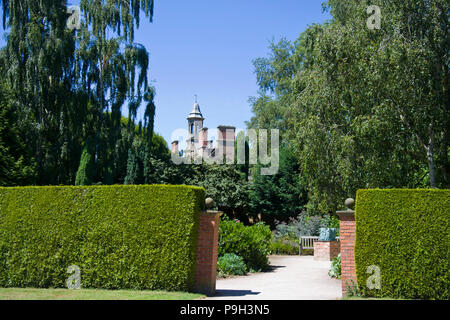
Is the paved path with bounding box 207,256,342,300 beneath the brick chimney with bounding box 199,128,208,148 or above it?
beneath

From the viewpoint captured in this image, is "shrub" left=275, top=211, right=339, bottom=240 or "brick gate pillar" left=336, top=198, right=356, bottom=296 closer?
"brick gate pillar" left=336, top=198, right=356, bottom=296

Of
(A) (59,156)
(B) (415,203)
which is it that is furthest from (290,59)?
(B) (415,203)

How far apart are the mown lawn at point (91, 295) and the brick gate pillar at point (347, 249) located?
272 centimetres

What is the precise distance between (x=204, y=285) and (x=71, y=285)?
266 cm

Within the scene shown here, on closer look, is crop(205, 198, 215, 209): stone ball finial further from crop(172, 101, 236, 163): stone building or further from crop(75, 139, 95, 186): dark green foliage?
crop(172, 101, 236, 163): stone building

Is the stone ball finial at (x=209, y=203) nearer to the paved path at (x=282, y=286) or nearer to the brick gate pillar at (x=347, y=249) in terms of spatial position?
the paved path at (x=282, y=286)

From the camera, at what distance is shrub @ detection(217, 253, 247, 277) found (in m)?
11.9

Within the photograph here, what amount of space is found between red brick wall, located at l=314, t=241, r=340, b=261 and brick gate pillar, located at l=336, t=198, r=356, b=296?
374 inches

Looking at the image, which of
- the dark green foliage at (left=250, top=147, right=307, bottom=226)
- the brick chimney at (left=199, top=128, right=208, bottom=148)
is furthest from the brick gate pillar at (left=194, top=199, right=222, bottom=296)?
the brick chimney at (left=199, top=128, right=208, bottom=148)

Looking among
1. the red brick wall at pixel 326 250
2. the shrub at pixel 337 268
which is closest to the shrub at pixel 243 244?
the shrub at pixel 337 268

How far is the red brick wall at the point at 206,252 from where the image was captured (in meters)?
8.38

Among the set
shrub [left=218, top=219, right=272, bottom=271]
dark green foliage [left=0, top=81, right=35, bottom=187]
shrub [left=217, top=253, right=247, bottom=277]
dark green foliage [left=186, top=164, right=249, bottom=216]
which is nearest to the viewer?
shrub [left=217, top=253, right=247, bottom=277]

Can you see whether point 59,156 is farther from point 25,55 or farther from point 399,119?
point 399,119

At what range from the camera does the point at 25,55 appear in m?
20.0
